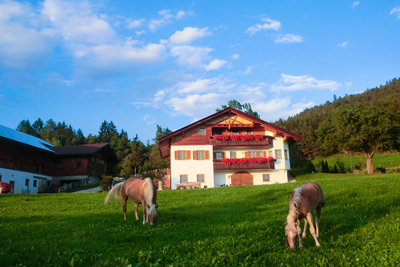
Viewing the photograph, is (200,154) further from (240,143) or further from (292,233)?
(292,233)

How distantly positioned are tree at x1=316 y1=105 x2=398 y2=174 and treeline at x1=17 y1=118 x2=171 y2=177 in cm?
3091

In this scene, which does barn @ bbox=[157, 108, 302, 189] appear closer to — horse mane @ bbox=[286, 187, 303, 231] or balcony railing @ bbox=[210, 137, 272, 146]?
balcony railing @ bbox=[210, 137, 272, 146]

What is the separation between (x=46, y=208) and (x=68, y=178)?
31.5 metres

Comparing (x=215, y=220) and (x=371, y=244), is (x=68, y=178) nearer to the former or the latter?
(x=215, y=220)

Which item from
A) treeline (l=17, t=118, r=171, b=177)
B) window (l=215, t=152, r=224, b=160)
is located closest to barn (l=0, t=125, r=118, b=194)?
treeline (l=17, t=118, r=171, b=177)

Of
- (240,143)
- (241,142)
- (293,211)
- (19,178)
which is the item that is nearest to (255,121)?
(241,142)

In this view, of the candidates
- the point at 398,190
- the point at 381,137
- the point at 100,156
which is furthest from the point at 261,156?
the point at 100,156

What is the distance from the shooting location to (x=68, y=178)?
46.6 meters

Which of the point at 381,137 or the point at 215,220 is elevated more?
the point at 381,137

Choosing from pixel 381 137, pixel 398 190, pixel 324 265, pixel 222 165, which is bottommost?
pixel 324 265

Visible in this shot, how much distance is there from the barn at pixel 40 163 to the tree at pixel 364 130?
38264mm

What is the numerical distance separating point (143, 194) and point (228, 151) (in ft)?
98.8

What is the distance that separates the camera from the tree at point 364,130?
42.2m

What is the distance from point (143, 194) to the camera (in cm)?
1177
